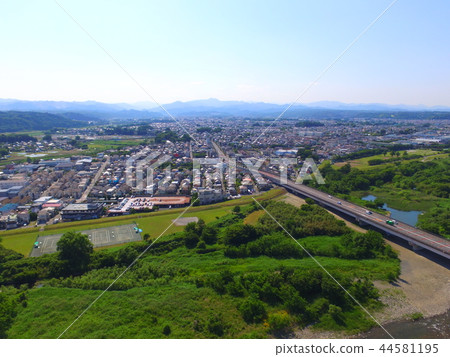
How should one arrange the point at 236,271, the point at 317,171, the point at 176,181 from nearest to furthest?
the point at 236,271, the point at 176,181, the point at 317,171

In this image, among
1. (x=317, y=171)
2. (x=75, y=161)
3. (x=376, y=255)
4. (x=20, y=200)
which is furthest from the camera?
(x=75, y=161)

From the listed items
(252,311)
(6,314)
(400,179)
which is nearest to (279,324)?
(252,311)

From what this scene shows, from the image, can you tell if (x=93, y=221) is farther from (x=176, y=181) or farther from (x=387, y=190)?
(x=387, y=190)

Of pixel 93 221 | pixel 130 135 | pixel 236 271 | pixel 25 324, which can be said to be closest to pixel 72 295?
pixel 25 324

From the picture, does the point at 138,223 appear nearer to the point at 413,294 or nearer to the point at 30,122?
the point at 413,294

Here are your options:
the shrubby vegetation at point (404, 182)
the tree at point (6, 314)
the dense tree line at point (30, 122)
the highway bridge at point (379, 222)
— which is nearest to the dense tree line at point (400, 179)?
the shrubby vegetation at point (404, 182)

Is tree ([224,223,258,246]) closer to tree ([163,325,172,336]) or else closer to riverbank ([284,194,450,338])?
riverbank ([284,194,450,338])

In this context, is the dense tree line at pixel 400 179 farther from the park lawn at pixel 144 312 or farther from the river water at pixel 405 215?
the park lawn at pixel 144 312

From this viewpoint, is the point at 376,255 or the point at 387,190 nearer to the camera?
the point at 376,255
